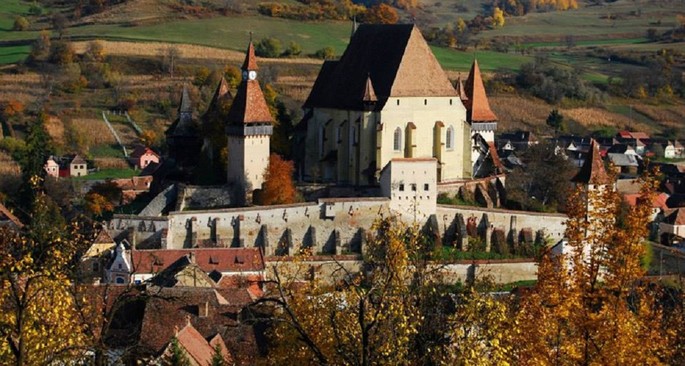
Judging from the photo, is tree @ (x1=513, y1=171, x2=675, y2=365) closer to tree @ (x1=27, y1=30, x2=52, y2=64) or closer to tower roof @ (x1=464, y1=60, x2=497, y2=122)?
tower roof @ (x1=464, y1=60, x2=497, y2=122)

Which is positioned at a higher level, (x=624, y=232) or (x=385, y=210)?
(x=624, y=232)

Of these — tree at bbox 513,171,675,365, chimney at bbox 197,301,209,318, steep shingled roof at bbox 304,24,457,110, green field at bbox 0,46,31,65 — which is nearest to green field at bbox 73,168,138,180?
steep shingled roof at bbox 304,24,457,110

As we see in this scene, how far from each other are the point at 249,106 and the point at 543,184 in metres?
16.9

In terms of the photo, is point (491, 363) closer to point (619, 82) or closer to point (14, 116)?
point (14, 116)

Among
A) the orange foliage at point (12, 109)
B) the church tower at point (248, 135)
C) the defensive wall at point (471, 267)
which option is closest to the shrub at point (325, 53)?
the orange foliage at point (12, 109)

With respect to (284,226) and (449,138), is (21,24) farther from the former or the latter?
(284,226)

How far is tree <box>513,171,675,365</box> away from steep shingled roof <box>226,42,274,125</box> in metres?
33.2

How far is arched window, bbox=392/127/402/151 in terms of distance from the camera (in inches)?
2522

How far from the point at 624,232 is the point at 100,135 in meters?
75.9

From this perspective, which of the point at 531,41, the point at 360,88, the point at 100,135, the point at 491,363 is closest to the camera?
the point at 491,363

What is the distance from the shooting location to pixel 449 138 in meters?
66.1

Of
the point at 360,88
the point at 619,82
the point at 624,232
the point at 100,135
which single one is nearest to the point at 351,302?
the point at 624,232

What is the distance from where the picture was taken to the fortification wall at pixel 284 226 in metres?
57.6

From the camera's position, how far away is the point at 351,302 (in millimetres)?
27656
